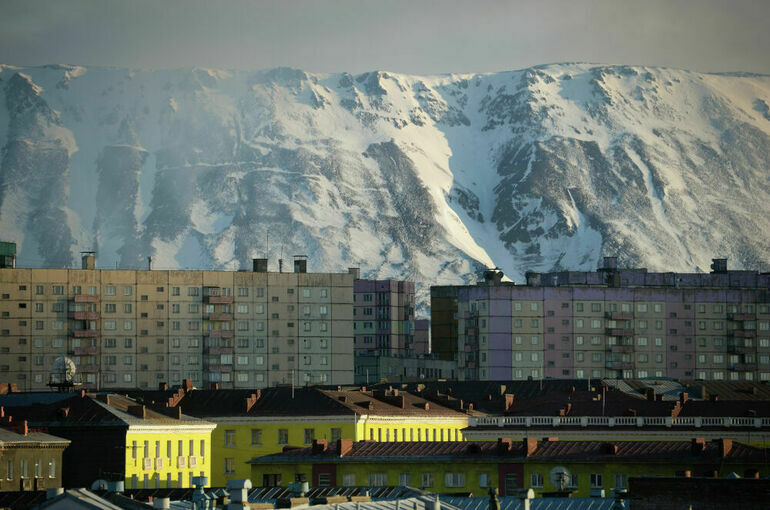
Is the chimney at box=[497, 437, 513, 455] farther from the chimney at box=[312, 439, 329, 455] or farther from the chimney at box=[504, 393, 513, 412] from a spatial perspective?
the chimney at box=[504, 393, 513, 412]

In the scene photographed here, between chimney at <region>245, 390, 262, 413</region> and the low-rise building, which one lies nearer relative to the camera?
the low-rise building

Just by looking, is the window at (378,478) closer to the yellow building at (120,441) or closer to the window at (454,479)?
the window at (454,479)

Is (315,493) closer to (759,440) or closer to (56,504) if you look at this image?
(56,504)

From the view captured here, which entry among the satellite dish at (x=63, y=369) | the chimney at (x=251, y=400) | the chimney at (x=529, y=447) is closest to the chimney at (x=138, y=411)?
the chimney at (x=251, y=400)

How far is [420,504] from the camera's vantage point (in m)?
78.4

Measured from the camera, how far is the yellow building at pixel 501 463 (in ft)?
391

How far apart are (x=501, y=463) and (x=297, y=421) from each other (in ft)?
115

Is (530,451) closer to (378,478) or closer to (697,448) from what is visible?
(378,478)

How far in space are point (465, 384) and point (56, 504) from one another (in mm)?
130681

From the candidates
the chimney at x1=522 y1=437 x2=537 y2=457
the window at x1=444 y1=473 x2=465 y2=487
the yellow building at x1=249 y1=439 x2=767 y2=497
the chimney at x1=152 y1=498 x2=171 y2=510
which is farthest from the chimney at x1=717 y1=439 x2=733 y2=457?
the chimney at x1=152 y1=498 x2=171 y2=510

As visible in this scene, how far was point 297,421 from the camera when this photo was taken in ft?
511

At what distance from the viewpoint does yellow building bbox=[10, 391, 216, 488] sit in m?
133

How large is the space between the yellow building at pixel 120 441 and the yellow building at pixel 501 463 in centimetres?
971

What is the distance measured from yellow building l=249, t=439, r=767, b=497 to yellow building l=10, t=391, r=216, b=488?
9.71m
